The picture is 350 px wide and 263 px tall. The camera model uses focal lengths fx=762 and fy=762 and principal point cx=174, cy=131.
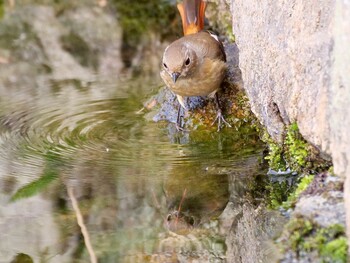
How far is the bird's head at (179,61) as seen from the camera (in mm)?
6348

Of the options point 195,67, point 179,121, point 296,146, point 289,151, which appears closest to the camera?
point 296,146

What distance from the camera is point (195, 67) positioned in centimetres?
656

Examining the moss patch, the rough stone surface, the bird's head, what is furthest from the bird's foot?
the moss patch

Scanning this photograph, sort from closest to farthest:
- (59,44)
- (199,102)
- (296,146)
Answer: (296,146) < (199,102) < (59,44)

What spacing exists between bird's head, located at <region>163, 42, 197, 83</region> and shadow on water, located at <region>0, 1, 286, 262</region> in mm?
659

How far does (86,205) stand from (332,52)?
207 cm

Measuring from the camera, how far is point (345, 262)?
391cm

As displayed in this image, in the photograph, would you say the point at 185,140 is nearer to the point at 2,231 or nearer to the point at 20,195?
the point at 20,195

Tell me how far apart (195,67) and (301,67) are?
1763mm

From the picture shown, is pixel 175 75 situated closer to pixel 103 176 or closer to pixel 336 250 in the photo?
pixel 103 176

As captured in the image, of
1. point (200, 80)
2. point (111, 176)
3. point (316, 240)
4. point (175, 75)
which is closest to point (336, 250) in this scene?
point (316, 240)

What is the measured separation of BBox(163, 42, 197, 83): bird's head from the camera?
6.35 m

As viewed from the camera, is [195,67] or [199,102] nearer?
[195,67]

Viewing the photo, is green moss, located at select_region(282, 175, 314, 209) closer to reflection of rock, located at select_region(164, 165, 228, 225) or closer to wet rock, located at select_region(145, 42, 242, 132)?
reflection of rock, located at select_region(164, 165, 228, 225)
